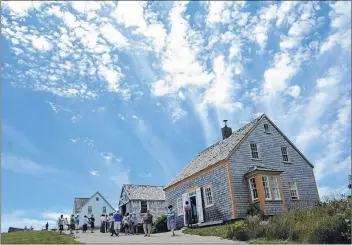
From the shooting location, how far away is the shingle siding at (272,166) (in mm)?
25891

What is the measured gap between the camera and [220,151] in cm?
2928

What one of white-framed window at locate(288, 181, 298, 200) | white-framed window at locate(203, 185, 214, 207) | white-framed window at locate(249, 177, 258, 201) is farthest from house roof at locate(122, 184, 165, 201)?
white-framed window at locate(249, 177, 258, 201)

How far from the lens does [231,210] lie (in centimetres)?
2500

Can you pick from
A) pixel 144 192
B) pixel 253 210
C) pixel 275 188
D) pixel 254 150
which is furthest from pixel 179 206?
pixel 144 192

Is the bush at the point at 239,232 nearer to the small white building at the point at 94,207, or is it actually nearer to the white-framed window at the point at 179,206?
the white-framed window at the point at 179,206

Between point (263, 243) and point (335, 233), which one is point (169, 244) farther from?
point (335, 233)

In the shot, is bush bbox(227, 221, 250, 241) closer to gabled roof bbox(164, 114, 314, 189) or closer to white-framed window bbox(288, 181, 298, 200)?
gabled roof bbox(164, 114, 314, 189)

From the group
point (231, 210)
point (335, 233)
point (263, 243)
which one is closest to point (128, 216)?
point (231, 210)

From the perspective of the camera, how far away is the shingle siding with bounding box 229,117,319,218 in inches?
1019

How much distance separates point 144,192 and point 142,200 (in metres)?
2.12

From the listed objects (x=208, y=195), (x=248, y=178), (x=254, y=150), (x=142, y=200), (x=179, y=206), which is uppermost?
(x=254, y=150)

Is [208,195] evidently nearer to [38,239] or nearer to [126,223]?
[126,223]

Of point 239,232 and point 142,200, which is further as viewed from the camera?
point 142,200

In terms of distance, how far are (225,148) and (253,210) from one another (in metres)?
5.93
